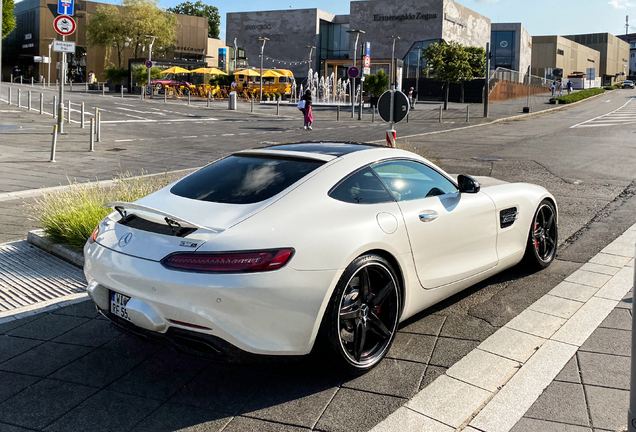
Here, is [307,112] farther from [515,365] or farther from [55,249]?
[515,365]

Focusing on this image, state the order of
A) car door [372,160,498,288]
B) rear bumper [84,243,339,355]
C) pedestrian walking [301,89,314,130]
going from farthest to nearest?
pedestrian walking [301,89,314,130] → car door [372,160,498,288] → rear bumper [84,243,339,355]

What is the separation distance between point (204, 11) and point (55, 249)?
125 metres

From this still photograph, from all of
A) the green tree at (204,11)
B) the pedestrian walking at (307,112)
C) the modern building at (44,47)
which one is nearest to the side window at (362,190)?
the pedestrian walking at (307,112)

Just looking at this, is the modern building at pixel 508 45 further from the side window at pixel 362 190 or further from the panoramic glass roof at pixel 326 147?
the side window at pixel 362 190

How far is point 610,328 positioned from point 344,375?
2021 mm

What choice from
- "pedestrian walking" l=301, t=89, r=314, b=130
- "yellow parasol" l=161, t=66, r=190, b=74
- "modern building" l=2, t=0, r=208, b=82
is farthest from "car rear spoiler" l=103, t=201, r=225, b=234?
"modern building" l=2, t=0, r=208, b=82

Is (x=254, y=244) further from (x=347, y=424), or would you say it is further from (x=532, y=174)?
(x=532, y=174)

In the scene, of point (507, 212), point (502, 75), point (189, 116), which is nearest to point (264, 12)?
point (502, 75)

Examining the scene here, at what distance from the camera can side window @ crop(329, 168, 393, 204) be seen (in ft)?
12.8

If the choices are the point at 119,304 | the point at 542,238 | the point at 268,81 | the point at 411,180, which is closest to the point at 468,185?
the point at 411,180

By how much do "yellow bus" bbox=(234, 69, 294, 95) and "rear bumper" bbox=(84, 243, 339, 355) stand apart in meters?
49.9

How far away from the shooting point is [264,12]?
78.2 meters

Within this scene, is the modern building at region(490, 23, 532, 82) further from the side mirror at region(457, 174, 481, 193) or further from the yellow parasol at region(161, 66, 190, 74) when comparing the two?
the side mirror at region(457, 174, 481, 193)

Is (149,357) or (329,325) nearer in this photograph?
(329,325)
